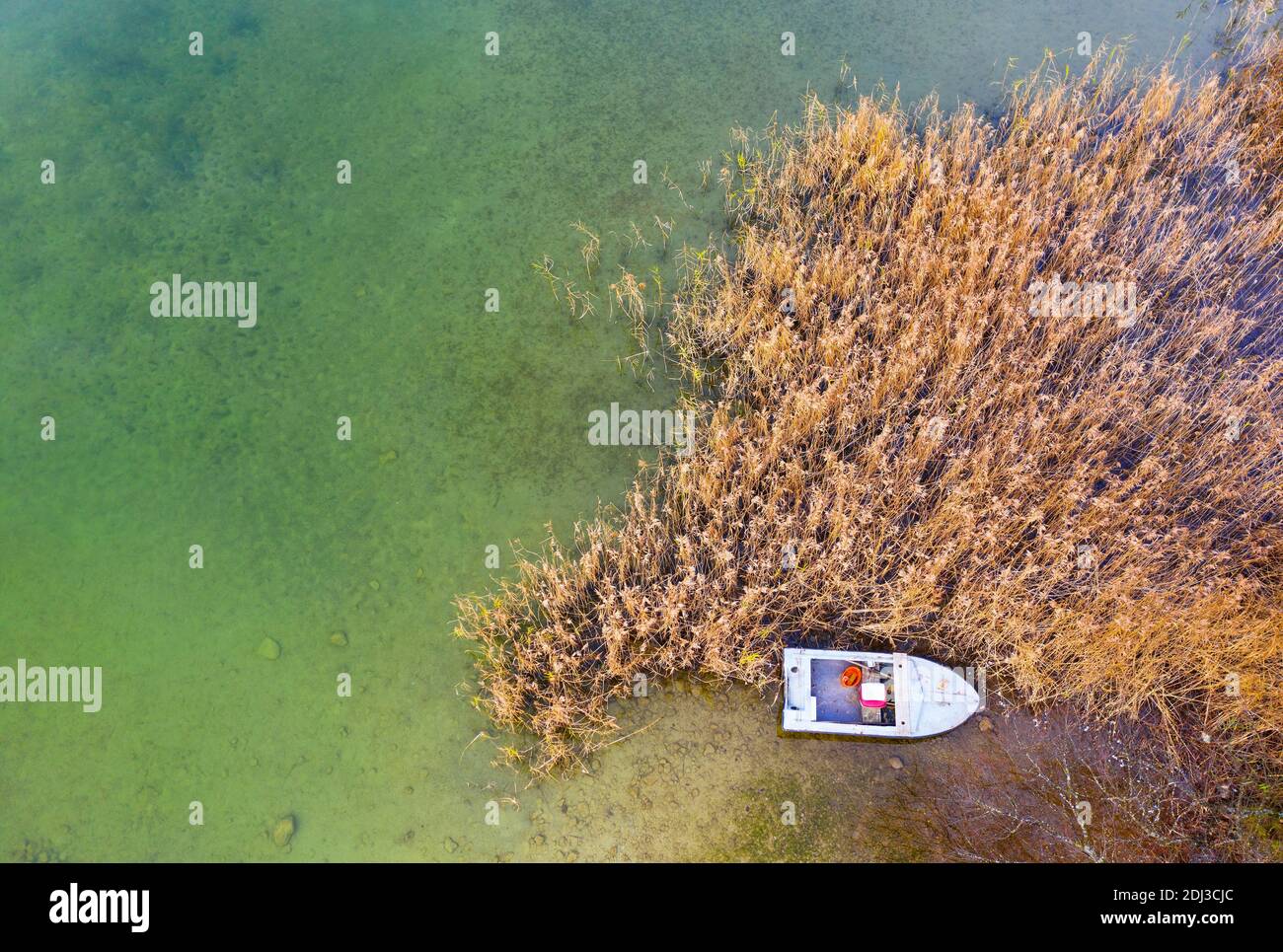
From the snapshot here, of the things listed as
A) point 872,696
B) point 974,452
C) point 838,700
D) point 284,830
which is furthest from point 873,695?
point 284,830

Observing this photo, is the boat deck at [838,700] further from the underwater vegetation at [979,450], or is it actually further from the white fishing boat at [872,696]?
the underwater vegetation at [979,450]

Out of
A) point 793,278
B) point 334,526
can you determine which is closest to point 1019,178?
point 793,278

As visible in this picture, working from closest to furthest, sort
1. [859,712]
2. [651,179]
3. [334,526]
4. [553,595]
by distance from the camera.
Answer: [859,712] → [553,595] → [334,526] → [651,179]

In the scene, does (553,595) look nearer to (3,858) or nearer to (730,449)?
(730,449)

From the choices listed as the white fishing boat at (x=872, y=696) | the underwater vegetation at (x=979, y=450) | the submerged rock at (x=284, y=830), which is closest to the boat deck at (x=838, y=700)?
the white fishing boat at (x=872, y=696)

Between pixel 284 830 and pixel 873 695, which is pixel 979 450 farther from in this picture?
pixel 284 830

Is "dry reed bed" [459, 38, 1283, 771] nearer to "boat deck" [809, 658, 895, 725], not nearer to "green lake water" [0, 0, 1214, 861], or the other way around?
"boat deck" [809, 658, 895, 725]
